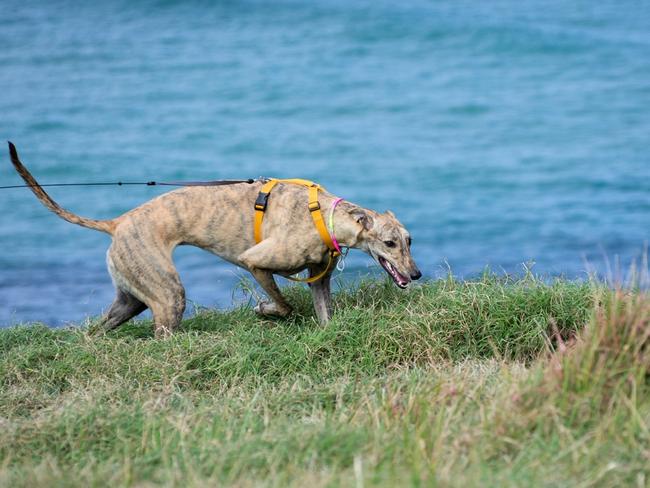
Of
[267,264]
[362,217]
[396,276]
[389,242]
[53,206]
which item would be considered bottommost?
[396,276]

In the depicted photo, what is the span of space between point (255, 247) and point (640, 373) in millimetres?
2870

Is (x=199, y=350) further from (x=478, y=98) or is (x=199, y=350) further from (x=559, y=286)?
(x=478, y=98)

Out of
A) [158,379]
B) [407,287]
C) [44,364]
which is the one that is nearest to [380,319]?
[407,287]

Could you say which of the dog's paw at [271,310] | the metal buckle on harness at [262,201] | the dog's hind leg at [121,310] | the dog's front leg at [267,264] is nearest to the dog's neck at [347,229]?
the dog's front leg at [267,264]

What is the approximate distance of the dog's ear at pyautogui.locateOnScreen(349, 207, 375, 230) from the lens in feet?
20.5

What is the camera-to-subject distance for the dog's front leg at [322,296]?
21.3 feet

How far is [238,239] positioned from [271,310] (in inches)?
19.9

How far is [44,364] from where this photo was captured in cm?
595

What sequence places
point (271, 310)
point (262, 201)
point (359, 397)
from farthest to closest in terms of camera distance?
point (271, 310) < point (262, 201) < point (359, 397)

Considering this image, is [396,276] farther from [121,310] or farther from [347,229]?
[121,310]

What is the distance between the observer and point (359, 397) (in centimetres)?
502

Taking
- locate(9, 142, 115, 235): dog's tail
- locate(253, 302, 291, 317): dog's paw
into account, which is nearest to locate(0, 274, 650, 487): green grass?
locate(253, 302, 291, 317): dog's paw

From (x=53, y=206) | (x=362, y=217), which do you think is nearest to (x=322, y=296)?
(x=362, y=217)

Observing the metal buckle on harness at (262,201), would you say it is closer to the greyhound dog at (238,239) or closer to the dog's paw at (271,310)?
the greyhound dog at (238,239)
